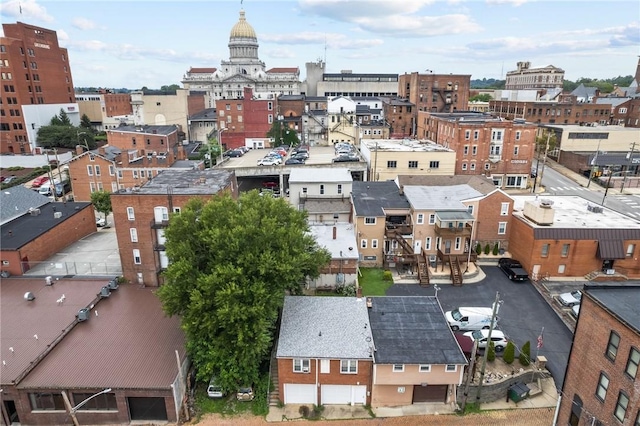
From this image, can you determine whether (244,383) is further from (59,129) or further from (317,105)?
(59,129)

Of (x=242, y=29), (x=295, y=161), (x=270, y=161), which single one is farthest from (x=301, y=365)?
(x=242, y=29)

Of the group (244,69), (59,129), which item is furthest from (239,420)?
(244,69)

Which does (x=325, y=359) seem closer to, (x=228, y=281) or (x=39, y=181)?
(x=228, y=281)

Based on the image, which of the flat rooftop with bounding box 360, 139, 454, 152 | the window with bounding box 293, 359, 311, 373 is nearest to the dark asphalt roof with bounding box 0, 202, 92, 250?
the window with bounding box 293, 359, 311, 373

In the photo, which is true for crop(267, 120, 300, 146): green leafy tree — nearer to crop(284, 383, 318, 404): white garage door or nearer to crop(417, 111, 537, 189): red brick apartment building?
crop(417, 111, 537, 189): red brick apartment building

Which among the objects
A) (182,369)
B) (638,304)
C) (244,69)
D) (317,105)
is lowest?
(182,369)

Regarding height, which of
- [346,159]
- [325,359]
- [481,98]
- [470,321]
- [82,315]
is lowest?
[470,321]
